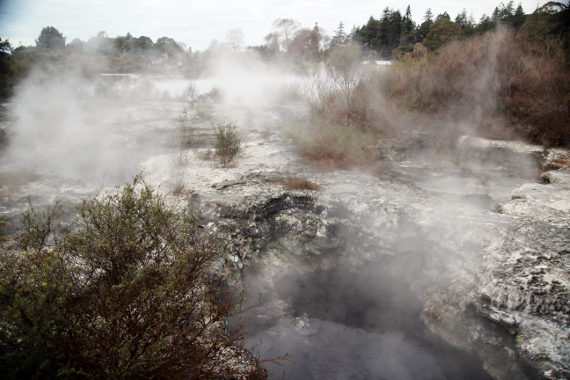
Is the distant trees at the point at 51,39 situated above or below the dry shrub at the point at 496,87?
above

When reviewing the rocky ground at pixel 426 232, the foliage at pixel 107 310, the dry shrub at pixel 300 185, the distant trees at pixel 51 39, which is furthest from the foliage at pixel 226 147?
the distant trees at pixel 51 39

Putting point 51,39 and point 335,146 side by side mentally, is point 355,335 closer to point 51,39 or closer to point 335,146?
point 335,146

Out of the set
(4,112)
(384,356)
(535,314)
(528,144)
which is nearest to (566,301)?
(535,314)

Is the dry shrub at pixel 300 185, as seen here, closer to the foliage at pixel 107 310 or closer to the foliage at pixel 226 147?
the foliage at pixel 226 147

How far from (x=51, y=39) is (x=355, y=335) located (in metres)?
17.8

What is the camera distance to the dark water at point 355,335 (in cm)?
283

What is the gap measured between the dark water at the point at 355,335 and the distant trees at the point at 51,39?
1631 cm

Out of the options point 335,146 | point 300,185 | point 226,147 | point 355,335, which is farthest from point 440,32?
point 355,335

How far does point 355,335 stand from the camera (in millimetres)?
3209

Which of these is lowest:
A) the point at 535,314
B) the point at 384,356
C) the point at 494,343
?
the point at 384,356

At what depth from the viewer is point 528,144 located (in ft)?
20.8

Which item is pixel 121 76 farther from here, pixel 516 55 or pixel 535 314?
pixel 535 314

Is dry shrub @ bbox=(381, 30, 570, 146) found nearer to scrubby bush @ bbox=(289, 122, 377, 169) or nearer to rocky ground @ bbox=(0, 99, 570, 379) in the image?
rocky ground @ bbox=(0, 99, 570, 379)

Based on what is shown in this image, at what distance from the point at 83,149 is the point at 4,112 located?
3290 millimetres
